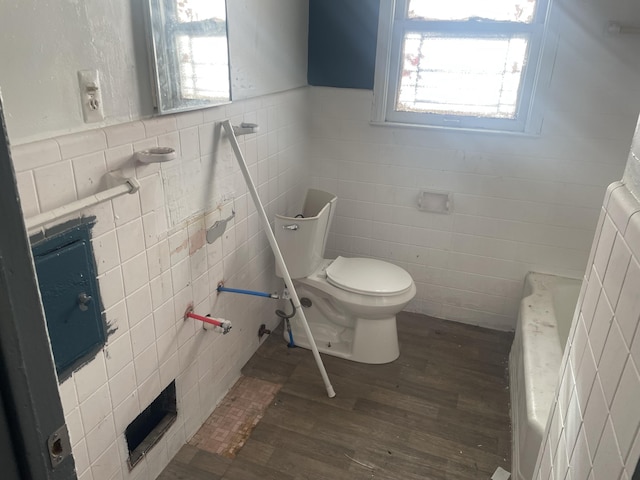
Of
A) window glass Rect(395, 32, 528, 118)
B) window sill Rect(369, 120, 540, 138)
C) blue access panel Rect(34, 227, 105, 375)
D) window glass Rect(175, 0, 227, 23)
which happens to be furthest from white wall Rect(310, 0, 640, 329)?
blue access panel Rect(34, 227, 105, 375)


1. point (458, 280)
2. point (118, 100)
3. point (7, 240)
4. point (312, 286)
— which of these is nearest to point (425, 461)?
point (312, 286)

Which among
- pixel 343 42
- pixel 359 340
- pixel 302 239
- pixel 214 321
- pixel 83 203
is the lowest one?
pixel 359 340

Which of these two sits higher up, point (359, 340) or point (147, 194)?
point (147, 194)

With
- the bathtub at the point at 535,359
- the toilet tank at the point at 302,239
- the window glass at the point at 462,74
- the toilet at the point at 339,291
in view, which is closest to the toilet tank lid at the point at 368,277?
the toilet at the point at 339,291

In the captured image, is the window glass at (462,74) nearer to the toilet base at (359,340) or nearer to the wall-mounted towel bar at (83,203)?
the toilet base at (359,340)

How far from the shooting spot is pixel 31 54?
1091mm

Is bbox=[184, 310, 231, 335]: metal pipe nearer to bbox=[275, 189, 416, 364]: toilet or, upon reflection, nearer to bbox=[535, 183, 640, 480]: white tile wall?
bbox=[275, 189, 416, 364]: toilet

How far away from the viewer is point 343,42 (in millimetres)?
2574

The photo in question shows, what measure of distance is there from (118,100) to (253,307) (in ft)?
4.23

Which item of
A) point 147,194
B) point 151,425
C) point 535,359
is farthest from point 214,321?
point 535,359

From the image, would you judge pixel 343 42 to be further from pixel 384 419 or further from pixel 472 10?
→ pixel 384 419

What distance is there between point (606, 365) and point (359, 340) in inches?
65.0

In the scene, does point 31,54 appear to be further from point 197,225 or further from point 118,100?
point 197,225

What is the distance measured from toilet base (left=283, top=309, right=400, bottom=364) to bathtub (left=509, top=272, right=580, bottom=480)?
0.60 m
